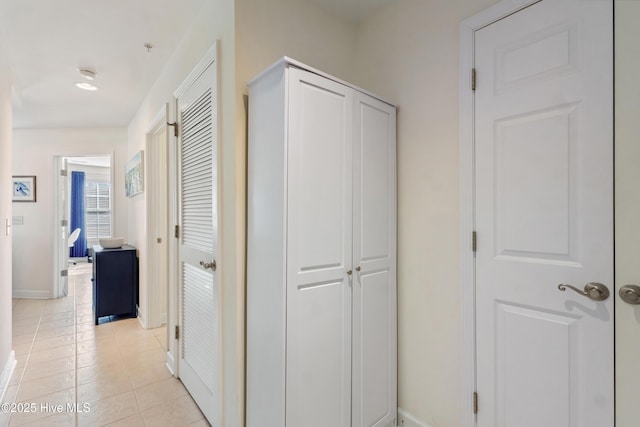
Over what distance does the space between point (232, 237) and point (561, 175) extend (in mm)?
1443

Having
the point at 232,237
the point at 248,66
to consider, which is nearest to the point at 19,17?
the point at 248,66

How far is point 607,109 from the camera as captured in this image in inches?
43.0

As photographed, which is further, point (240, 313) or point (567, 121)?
point (240, 313)

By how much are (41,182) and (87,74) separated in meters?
2.86

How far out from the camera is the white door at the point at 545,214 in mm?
1110

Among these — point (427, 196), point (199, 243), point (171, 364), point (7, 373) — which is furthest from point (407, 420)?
point (7, 373)

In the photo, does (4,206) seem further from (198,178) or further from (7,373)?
(198,178)

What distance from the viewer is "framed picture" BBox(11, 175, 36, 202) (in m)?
4.46

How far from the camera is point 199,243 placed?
75.4 inches

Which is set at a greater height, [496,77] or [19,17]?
[19,17]

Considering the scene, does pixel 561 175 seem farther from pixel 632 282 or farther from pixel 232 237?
pixel 232 237

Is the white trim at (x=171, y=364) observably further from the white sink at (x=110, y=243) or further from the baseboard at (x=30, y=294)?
the baseboard at (x=30, y=294)

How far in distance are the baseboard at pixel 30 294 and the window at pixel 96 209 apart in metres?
3.40

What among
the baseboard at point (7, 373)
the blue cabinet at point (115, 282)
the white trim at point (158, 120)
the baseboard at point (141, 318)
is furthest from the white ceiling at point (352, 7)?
the baseboard at point (141, 318)
